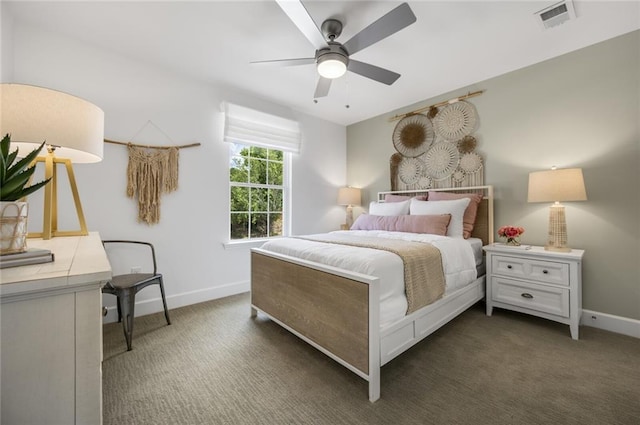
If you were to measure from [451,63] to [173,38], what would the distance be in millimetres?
2664

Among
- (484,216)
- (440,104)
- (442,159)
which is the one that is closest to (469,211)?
(484,216)

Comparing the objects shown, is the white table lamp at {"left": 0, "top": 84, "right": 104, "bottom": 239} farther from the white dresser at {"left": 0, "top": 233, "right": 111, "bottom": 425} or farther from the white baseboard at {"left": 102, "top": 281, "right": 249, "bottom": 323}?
the white baseboard at {"left": 102, "top": 281, "right": 249, "bottom": 323}

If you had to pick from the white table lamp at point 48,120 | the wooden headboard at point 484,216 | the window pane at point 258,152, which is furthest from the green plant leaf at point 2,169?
the wooden headboard at point 484,216

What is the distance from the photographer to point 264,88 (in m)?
3.22

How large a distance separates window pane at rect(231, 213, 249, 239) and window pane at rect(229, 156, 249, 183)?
46 centimetres

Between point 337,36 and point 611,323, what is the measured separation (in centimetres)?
343

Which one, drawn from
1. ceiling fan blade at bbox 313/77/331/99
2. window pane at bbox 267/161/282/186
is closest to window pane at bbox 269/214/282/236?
window pane at bbox 267/161/282/186

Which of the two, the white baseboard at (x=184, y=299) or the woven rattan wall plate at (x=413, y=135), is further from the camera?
the woven rattan wall plate at (x=413, y=135)

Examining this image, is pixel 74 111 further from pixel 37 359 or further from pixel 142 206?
pixel 142 206

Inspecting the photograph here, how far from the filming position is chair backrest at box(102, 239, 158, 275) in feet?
8.21

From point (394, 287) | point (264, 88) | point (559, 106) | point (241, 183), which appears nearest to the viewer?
point (394, 287)

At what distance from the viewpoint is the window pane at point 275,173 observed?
3766 millimetres

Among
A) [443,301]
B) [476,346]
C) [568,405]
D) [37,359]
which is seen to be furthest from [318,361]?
[37,359]

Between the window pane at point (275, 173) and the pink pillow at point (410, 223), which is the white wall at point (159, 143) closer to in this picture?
the window pane at point (275, 173)
